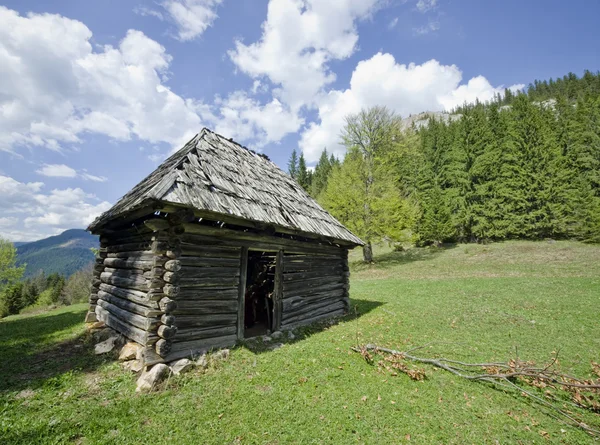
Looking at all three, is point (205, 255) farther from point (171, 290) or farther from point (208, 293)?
point (171, 290)

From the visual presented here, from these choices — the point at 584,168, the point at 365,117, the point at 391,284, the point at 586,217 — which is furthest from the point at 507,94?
the point at 391,284

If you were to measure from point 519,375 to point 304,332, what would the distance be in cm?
500

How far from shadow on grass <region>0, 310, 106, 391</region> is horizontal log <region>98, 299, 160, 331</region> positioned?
0.84 m

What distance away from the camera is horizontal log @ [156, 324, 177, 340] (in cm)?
497

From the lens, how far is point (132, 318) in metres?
5.88

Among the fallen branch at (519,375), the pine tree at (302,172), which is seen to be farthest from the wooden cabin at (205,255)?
the pine tree at (302,172)

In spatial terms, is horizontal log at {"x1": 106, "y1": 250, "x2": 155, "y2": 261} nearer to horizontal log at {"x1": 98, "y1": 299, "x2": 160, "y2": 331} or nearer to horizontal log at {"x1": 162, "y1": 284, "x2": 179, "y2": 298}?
horizontal log at {"x1": 162, "y1": 284, "x2": 179, "y2": 298}

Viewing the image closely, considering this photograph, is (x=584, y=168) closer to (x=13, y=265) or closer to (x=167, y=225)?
(x=167, y=225)

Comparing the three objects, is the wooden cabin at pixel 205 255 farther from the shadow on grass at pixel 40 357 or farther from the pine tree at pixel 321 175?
the pine tree at pixel 321 175

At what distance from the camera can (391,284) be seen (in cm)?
1528

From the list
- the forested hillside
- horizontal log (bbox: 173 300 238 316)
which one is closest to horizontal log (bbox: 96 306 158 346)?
horizontal log (bbox: 173 300 238 316)

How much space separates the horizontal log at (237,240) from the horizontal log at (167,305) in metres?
1.09

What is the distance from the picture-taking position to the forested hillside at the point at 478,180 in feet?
67.6

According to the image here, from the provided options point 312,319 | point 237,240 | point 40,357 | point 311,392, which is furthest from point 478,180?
point 40,357
